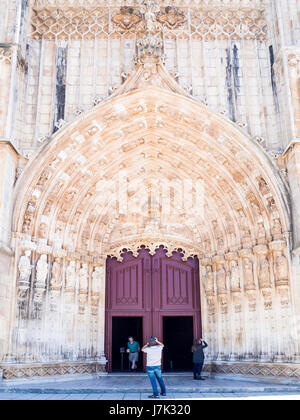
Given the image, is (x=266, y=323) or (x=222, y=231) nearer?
(x=266, y=323)

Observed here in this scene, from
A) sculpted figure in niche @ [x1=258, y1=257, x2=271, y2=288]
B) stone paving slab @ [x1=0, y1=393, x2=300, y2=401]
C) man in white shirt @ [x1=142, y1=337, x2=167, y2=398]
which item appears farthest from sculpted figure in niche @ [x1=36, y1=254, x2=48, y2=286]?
sculpted figure in niche @ [x1=258, y1=257, x2=271, y2=288]

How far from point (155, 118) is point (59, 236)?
3685 millimetres

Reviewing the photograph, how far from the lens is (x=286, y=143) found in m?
10.2

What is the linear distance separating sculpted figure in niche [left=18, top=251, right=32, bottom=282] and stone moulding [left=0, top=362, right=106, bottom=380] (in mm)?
1759

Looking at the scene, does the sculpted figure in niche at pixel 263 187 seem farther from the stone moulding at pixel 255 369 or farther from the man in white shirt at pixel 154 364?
the man in white shirt at pixel 154 364

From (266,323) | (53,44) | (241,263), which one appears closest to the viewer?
(266,323)

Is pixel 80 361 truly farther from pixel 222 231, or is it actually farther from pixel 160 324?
pixel 222 231

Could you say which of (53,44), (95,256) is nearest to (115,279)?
(95,256)

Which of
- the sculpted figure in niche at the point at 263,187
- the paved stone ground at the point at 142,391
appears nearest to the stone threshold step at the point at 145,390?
the paved stone ground at the point at 142,391

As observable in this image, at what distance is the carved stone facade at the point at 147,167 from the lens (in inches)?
380

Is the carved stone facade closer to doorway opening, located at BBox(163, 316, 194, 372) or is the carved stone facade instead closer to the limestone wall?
the limestone wall

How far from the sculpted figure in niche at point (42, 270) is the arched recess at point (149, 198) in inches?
0.9

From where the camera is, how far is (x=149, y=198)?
12.1m

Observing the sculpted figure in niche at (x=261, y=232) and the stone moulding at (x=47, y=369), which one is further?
the sculpted figure in niche at (x=261, y=232)
